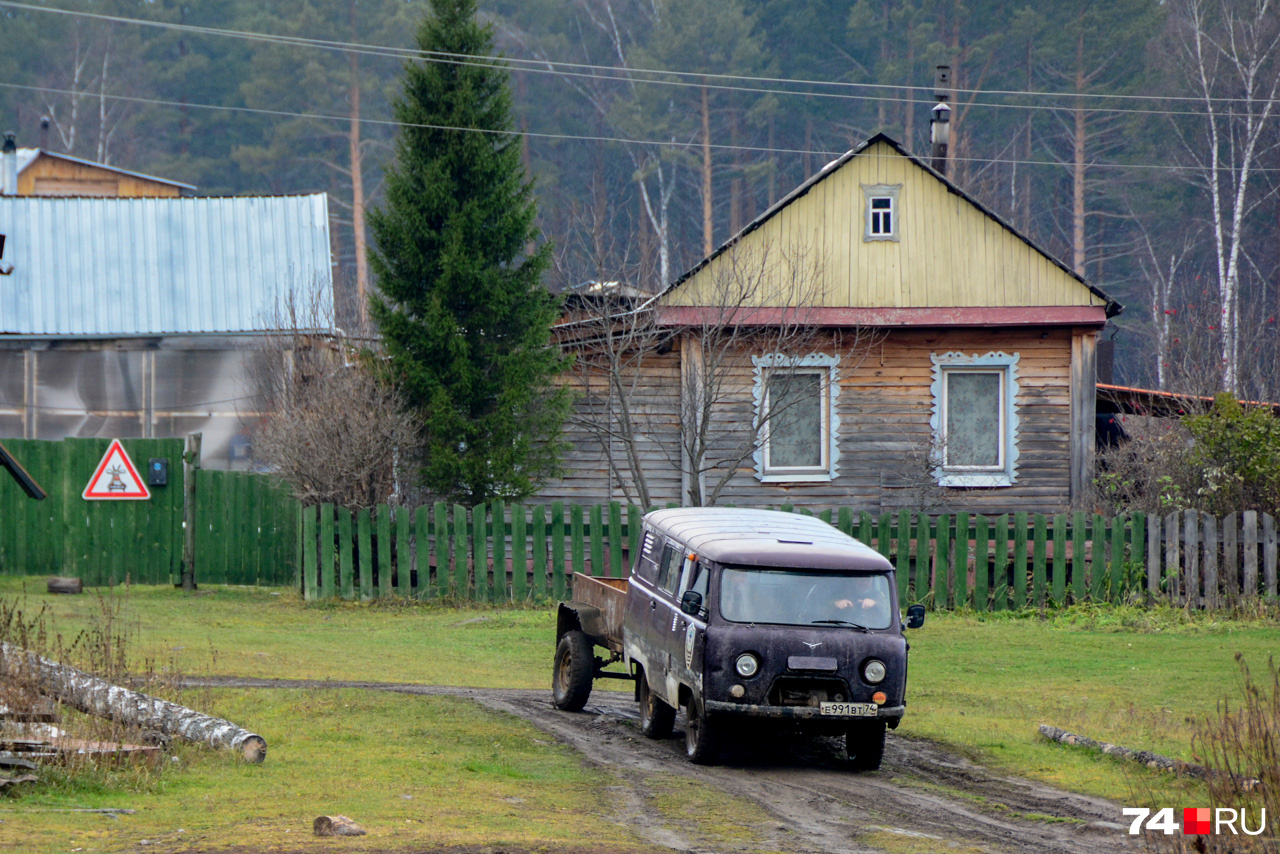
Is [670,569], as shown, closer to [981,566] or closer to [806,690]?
[806,690]

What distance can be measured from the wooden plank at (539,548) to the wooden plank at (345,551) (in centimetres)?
266

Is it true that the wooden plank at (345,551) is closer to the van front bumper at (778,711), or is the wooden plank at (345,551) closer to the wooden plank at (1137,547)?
the van front bumper at (778,711)

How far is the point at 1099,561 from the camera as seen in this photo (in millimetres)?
19484

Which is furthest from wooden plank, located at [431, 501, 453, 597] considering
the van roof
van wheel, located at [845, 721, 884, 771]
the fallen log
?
van wheel, located at [845, 721, 884, 771]

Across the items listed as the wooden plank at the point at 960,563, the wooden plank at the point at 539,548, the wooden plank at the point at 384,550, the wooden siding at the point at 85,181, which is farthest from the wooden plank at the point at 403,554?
the wooden siding at the point at 85,181

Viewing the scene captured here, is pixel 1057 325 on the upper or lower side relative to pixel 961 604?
upper

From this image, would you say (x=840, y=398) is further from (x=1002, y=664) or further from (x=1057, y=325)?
(x=1002, y=664)

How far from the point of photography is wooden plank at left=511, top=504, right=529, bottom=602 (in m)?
19.9

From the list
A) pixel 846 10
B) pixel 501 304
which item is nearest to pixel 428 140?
pixel 501 304

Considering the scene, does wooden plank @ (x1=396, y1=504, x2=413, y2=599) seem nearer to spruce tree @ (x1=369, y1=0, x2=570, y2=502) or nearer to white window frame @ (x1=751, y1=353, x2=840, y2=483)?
spruce tree @ (x1=369, y1=0, x2=570, y2=502)

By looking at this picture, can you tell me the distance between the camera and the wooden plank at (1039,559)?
19531 mm

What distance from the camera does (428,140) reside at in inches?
837

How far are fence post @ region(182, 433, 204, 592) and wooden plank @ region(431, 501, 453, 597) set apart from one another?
401 cm

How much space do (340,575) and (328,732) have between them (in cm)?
948
